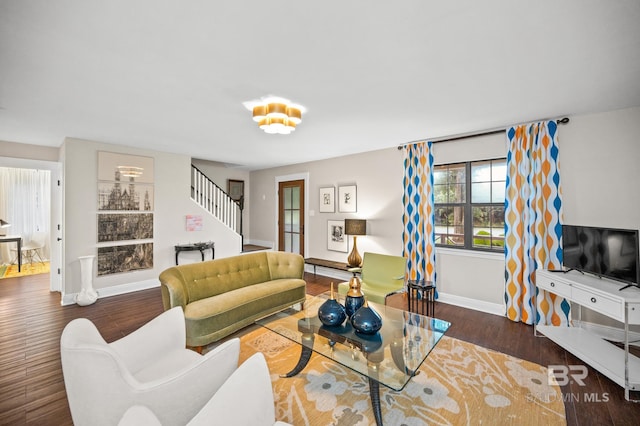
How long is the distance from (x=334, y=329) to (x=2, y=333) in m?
4.02

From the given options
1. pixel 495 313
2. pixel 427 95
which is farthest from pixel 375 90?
pixel 495 313

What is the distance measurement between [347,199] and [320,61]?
355cm

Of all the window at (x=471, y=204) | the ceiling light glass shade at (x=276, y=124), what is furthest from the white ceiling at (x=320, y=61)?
the window at (x=471, y=204)

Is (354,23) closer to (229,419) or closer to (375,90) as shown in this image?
(375,90)

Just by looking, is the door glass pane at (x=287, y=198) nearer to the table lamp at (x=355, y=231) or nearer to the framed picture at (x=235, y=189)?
the framed picture at (x=235, y=189)

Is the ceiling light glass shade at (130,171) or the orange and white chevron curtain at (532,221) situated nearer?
the orange and white chevron curtain at (532,221)

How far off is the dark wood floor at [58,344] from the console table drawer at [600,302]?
59 cm

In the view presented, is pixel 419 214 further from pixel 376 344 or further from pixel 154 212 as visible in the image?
pixel 154 212

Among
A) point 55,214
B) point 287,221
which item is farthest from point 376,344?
point 55,214

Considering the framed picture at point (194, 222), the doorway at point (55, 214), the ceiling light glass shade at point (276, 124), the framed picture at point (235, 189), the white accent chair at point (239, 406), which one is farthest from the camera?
the framed picture at point (235, 189)

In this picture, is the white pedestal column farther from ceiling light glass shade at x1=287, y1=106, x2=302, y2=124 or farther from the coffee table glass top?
ceiling light glass shade at x1=287, y1=106, x2=302, y2=124

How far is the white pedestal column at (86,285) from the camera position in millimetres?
4039

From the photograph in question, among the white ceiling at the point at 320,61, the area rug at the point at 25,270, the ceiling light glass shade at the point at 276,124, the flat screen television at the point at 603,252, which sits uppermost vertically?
the white ceiling at the point at 320,61

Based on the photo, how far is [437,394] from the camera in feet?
6.88
